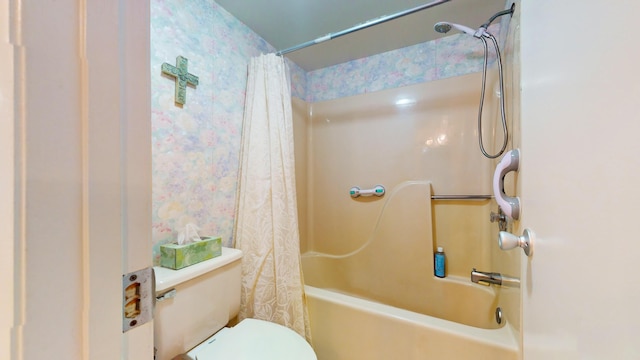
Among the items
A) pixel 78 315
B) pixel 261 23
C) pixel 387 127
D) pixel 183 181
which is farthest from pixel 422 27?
pixel 78 315

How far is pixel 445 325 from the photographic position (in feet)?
3.22

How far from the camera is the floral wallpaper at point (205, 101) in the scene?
101 cm

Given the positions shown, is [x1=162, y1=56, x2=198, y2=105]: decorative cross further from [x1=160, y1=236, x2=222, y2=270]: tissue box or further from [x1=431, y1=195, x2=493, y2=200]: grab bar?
[x1=431, y1=195, x2=493, y2=200]: grab bar

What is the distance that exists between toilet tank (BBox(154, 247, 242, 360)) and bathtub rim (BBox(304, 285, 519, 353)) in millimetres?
450

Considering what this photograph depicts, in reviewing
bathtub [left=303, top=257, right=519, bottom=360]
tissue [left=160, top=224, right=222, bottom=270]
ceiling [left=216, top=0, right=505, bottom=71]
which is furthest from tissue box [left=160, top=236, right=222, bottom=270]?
ceiling [left=216, top=0, right=505, bottom=71]

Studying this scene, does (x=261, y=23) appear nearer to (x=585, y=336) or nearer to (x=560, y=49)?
(x=560, y=49)

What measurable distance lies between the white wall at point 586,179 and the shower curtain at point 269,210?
0.98 m

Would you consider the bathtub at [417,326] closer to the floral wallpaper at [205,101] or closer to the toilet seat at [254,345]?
the toilet seat at [254,345]

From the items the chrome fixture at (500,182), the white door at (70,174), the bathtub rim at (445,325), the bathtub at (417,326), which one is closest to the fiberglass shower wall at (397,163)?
the bathtub at (417,326)

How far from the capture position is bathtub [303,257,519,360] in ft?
3.04

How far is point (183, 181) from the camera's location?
1.09m

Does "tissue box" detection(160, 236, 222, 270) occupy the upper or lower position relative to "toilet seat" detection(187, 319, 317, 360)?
upper

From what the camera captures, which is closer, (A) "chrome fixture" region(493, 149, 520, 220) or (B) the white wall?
(B) the white wall

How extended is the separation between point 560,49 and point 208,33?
4.53 feet
